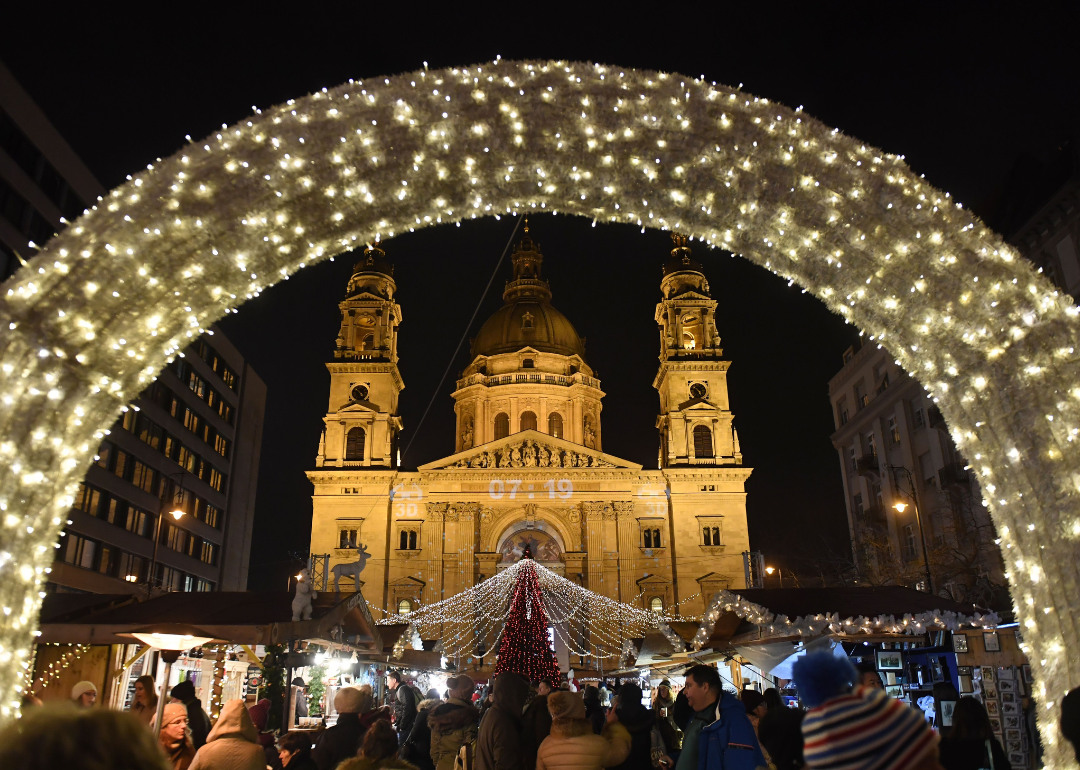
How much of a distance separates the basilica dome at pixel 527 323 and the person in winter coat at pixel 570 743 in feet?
188

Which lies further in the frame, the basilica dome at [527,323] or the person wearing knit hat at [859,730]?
the basilica dome at [527,323]

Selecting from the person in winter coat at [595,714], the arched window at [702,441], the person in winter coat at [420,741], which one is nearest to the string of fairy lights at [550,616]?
the arched window at [702,441]

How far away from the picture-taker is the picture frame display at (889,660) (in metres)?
14.3

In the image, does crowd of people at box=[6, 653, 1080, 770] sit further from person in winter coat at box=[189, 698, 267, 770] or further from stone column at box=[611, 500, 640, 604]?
stone column at box=[611, 500, 640, 604]

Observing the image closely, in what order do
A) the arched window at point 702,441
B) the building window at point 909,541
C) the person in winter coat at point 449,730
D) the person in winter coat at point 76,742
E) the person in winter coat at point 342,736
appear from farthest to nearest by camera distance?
the arched window at point 702,441 → the building window at point 909,541 → the person in winter coat at point 449,730 → the person in winter coat at point 342,736 → the person in winter coat at point 76,742

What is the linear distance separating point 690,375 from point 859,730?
52125 millimetres

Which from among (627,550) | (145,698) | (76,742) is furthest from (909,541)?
(76,742)

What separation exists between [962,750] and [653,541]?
148 ft

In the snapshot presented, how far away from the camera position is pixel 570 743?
216 inches

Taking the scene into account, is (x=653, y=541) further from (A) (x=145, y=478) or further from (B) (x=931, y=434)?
(A) (x=145, y=478)

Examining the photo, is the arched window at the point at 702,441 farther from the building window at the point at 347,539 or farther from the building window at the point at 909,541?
the building window at the point at 347,539

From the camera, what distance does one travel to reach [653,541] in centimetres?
5019

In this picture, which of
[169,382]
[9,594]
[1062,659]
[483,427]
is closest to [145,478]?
[169,382]

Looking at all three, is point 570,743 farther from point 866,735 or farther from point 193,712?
point 193,712
